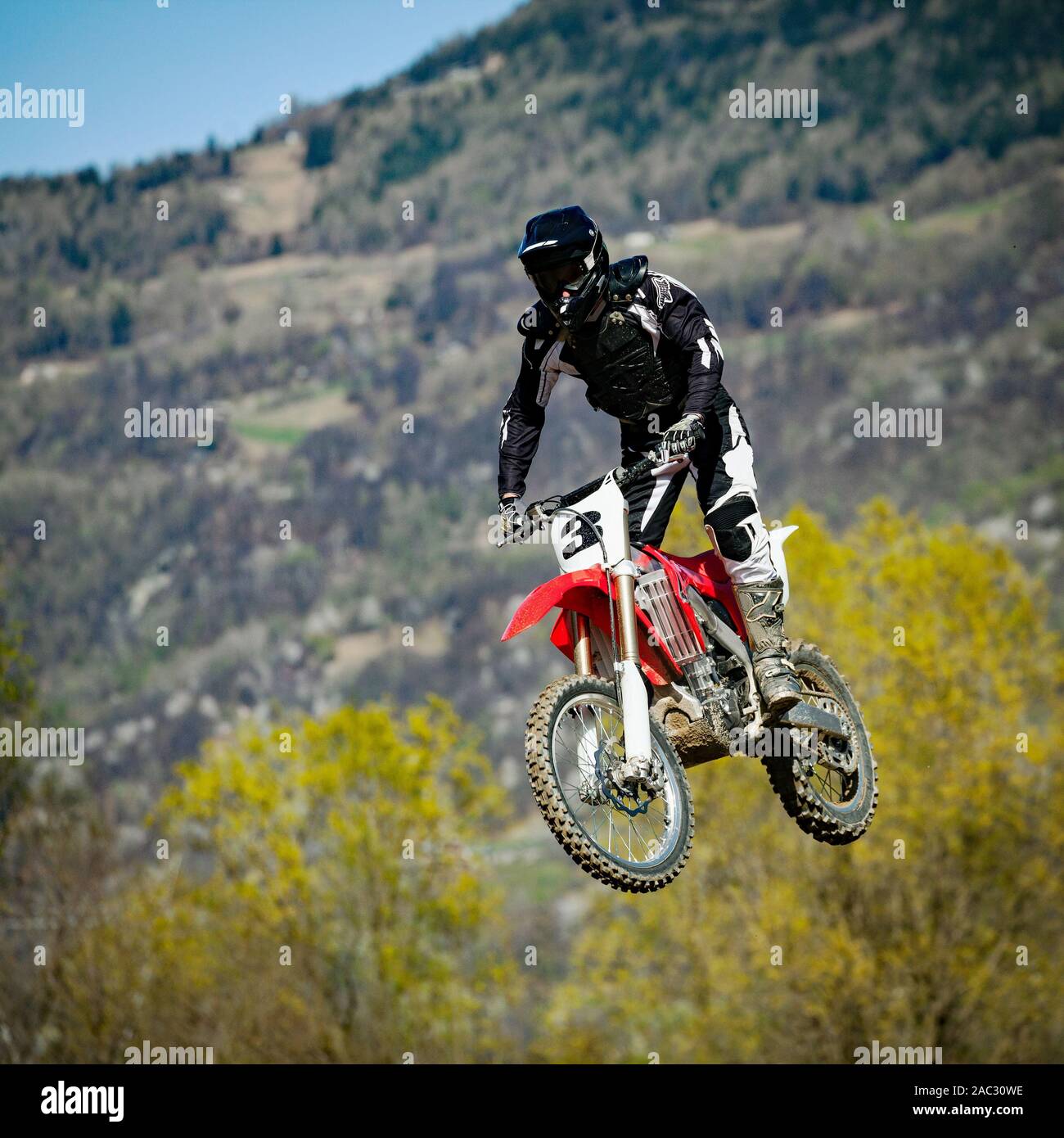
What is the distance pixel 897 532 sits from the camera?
160 ft

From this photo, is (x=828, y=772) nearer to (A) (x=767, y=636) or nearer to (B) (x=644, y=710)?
(A) (x=767, y=636)

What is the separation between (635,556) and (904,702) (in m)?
36.6

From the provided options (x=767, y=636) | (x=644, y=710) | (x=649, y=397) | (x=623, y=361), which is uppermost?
(x=623, y=361)

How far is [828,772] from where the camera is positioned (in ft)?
36.8

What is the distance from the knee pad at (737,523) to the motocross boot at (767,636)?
25 centimetres

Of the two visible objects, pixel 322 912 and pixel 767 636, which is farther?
pixel 322 912

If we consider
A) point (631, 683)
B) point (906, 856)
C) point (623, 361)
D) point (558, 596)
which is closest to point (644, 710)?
point (631, 683)

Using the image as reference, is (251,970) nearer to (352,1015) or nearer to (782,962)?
(352,1015)

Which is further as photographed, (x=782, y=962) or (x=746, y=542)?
(x=782, y=962)

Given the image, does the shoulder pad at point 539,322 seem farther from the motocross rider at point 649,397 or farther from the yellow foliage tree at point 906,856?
the yellow foliage tree at point 906,856

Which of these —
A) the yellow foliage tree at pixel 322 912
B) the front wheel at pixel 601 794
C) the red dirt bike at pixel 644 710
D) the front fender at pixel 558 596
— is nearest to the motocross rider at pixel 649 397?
the red dirt bike at pixel 644 710

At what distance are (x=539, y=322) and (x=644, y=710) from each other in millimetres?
2530

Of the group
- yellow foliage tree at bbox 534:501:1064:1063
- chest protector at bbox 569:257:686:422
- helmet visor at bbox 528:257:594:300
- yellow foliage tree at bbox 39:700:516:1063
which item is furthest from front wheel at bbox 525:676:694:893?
yellow foliage tree at bbox 39:700:516:1063
